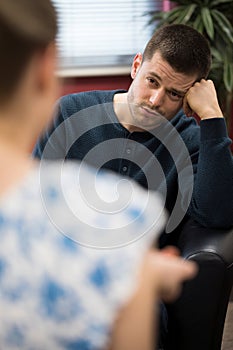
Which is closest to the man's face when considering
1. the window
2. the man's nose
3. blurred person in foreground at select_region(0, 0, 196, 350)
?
the man's nose

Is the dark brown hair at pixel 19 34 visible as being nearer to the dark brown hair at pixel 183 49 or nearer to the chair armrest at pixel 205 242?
the chair armrest at pixel 205 242

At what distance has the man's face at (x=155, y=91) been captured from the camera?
5.27ft

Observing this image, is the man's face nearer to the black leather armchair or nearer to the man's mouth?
the man's mouth

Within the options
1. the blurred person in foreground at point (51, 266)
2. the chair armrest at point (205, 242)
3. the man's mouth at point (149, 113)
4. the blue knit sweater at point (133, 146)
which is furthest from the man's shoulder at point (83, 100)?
the blurred person in foreground at point (51, 266)

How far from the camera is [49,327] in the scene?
0.56 m

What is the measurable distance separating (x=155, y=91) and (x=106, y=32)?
1839 mm

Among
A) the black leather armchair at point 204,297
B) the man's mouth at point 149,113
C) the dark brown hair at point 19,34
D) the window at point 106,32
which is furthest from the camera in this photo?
the window at point 106,32

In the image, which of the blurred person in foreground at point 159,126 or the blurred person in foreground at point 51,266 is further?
the blurred person in foreground at point 159,126

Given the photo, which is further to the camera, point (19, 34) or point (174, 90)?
point (174, 90)

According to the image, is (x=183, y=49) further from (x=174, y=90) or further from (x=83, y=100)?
(x=83, y=100)

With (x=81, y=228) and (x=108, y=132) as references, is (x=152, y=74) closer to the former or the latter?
(x=108, y=132)

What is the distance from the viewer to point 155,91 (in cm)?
162

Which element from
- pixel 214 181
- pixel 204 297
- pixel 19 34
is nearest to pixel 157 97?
pixel 214 181

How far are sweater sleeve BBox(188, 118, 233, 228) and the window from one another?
191 centimetres
